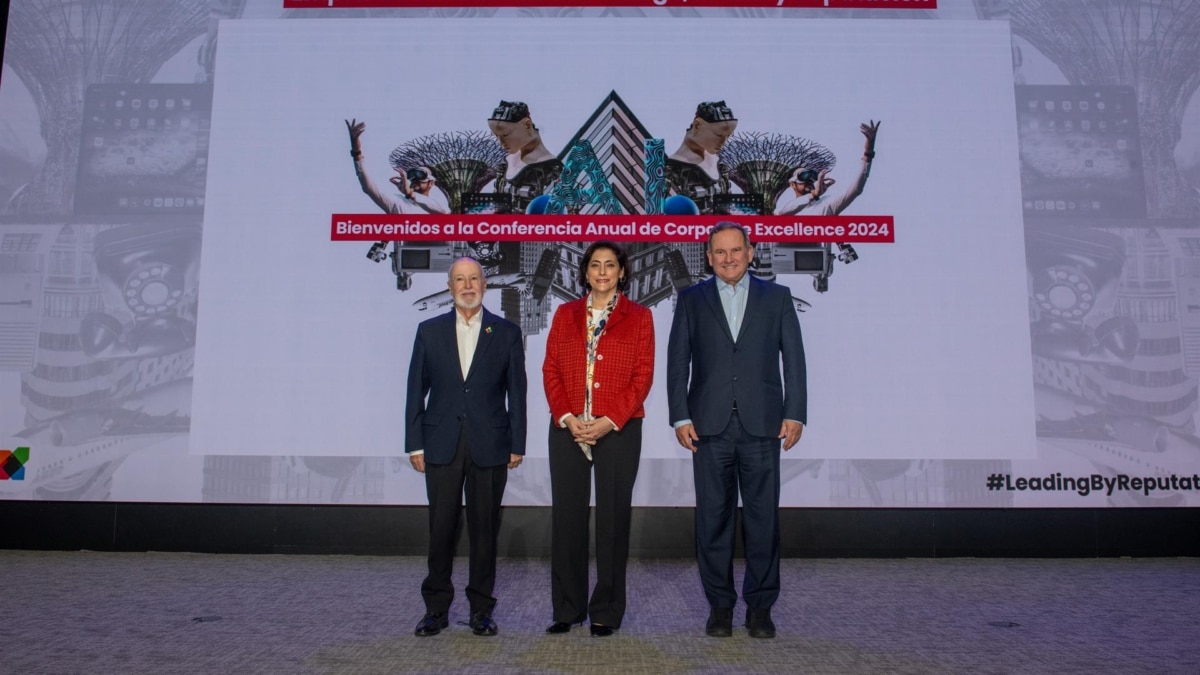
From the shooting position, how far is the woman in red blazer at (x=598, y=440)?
8.05 ft

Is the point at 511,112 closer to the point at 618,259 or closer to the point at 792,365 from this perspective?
the point at 618,259

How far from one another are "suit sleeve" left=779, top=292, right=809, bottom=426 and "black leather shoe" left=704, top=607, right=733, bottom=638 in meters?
0.68

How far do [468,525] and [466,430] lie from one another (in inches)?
12.8

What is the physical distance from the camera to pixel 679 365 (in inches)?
103

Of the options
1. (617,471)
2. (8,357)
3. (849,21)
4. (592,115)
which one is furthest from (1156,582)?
(8,357)

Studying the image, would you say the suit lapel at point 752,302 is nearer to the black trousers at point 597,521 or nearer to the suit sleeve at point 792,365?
the suit sleeve at point 792,365

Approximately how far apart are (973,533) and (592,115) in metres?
2.99

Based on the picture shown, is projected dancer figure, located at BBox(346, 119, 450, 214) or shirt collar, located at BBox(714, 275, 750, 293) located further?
projected dancer figure, located at BBox(346, 119, 450, 214)

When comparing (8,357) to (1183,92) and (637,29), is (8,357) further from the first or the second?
(1183,92)

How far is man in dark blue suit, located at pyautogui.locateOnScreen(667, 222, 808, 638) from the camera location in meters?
2.47

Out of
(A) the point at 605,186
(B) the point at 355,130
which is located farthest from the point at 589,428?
(B) the point at 355,130

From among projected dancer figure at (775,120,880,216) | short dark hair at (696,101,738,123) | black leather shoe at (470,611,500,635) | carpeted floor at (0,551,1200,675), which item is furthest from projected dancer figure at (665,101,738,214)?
black leather shoe at (470,611,500,635)

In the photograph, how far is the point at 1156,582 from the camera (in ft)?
10.7

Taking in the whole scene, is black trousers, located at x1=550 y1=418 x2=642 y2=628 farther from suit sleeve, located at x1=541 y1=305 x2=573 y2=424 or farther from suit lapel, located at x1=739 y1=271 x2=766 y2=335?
suit lapel, located at x1=739 y1=271 x2=766 y2=335
